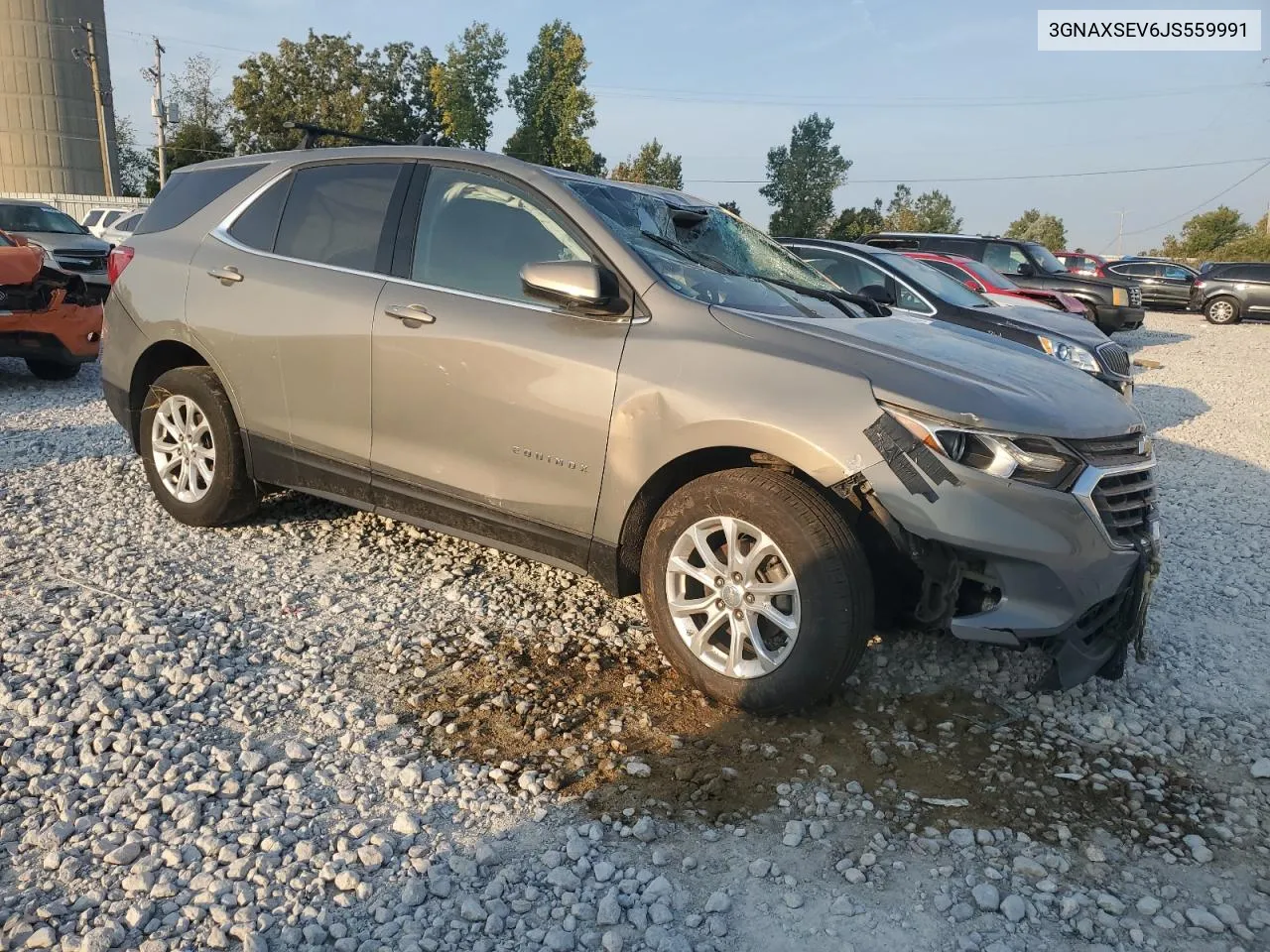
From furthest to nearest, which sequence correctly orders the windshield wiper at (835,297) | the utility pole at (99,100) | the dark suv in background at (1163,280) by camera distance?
the utility pole at (99,100), the dark suv in background at (1163,280), the windshield wiper at (835,297)

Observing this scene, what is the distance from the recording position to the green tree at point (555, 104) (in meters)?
51.5

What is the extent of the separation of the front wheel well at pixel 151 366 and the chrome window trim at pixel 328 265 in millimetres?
607

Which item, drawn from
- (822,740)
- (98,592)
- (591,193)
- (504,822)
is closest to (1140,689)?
(822,740)

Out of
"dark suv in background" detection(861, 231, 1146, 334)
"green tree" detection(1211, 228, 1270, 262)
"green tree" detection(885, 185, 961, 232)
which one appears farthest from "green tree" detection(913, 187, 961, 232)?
"dark suv in background" detection(861, 231, 1146, 334)

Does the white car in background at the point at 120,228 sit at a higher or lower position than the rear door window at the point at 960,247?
lower

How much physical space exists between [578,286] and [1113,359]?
700cm

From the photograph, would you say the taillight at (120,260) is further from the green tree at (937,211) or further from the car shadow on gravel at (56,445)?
the green tree at (937,211)

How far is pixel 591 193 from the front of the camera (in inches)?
154

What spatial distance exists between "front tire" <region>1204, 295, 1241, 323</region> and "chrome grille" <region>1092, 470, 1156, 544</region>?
80.1 feet

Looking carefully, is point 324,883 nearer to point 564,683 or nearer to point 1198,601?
point 564,683

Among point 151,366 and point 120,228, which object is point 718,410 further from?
point 120,228

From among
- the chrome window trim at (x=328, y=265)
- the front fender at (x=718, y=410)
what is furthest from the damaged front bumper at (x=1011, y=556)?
the chrome window trim at (x=328, y=265)

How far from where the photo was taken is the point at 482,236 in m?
3.90

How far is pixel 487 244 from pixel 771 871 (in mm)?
2633
